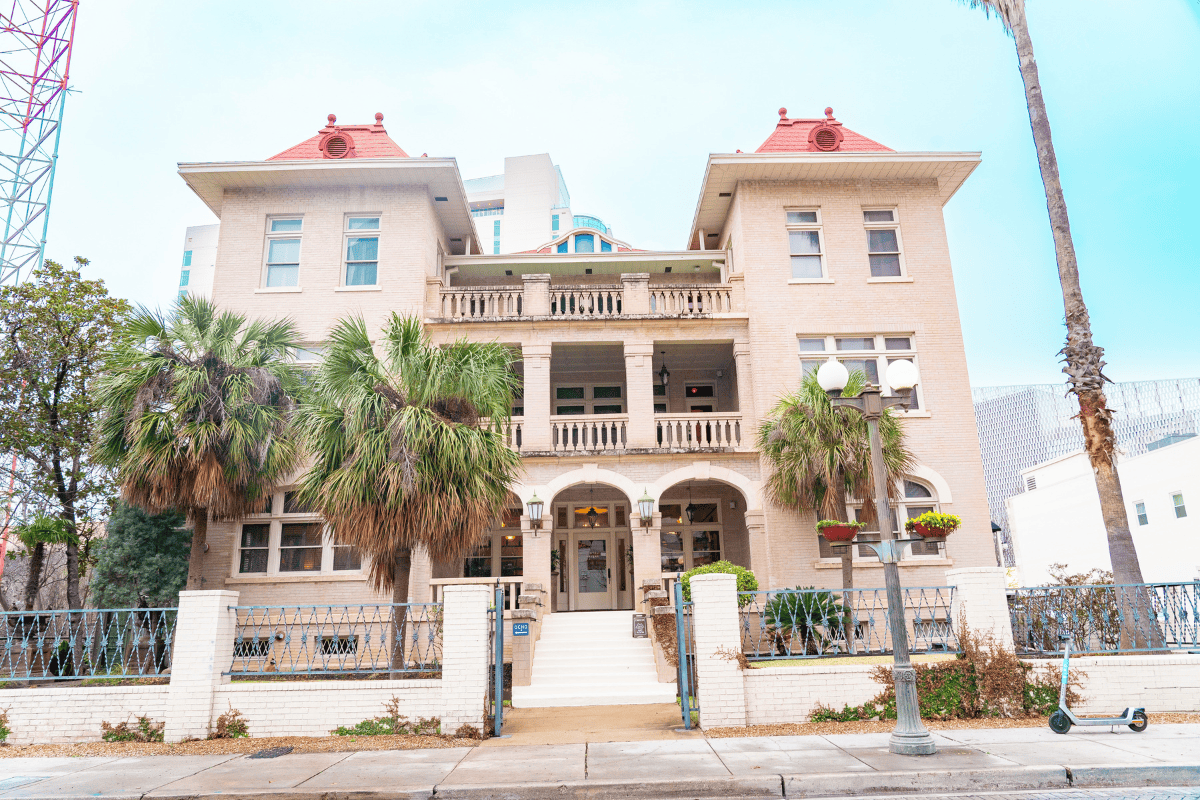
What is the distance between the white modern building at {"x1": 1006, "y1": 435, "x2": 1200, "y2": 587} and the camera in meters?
30.4

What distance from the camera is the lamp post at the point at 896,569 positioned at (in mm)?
7992

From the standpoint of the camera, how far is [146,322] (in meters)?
14.0

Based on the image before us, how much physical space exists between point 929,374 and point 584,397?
909 cm

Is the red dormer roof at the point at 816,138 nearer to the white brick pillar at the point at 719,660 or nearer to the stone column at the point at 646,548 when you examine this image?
the stone column at the point at 646,548

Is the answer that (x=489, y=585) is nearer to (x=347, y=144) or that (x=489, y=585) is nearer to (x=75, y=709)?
(x=75, y=709)

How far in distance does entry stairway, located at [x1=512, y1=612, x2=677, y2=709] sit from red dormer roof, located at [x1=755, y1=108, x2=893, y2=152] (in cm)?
1237

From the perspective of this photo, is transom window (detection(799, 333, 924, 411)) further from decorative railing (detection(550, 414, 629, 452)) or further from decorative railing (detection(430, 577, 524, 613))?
decorative railing (detection(430, 577, 524, 613))

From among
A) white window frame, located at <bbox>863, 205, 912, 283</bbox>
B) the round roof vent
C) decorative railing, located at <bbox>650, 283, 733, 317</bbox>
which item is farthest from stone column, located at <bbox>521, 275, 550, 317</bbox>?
white window frame, located at <bbox>863, 205, 912, 283</bbox>

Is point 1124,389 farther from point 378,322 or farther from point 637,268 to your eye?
point 378,322

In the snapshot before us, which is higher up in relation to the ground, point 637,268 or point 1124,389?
point 1124,389

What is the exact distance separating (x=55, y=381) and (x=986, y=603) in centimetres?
1760

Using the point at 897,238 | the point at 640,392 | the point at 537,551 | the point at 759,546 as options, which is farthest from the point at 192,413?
the point at 897,238

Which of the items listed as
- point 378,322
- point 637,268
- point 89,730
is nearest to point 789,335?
point 637,268

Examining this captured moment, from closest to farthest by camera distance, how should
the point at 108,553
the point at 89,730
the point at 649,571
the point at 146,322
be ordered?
the point at 89,730 → the point at 146,322 → the point at 108,553 → the point at 649,571
